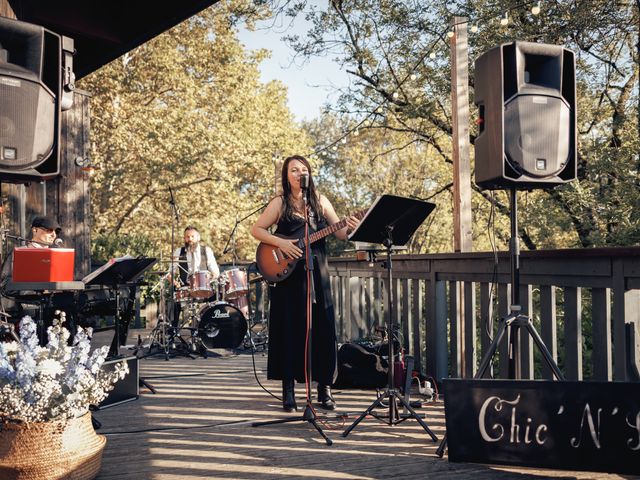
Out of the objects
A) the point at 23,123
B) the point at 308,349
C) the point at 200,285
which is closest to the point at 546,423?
the point at 308,349

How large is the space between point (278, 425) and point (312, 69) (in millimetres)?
8781

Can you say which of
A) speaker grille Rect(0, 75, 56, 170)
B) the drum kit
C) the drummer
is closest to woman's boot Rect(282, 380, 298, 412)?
speaker grille Rect(0, 75, 56, 170)

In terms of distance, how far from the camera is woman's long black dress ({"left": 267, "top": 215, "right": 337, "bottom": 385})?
3.82 metres

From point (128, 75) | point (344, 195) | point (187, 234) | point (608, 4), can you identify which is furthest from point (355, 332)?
point (344, 195)

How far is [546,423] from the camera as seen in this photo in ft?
7.66

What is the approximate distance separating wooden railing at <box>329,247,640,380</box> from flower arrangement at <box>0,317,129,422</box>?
1.97 meters

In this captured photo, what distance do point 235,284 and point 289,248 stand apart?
433cm

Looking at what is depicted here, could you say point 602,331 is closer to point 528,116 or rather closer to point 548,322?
point 548,322

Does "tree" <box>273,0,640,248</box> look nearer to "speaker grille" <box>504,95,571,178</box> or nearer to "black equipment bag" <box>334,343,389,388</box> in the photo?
"black equipment bag" <box>334,343,389,388</box>

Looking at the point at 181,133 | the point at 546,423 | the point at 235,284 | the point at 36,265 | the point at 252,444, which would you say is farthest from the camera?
the point at 181,133

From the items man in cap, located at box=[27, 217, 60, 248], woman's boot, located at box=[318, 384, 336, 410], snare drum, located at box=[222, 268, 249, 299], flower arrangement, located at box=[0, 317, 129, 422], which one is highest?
man in cap, located at box=[27, 217, 60, 248]

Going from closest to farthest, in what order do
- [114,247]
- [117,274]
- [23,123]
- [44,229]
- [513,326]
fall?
[23,123] < [513,326] < [117,274] < [44,229] < [114,247]

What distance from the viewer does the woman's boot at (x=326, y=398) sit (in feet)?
12.9

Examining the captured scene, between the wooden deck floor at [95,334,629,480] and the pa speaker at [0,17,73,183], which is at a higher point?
the pa speaker at [0,17,73,183]
